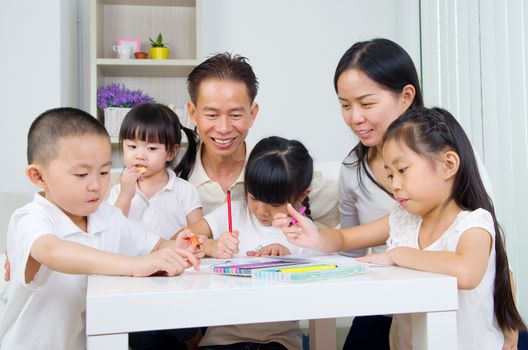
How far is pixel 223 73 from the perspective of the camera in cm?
170

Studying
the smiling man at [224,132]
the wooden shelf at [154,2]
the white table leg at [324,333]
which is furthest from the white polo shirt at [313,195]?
the wooden shelf at [154,2]

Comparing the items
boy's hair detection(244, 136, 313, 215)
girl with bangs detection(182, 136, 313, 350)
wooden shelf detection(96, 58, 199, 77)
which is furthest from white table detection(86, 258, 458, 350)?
wooden shelf detection(96, 58, 199, 77)

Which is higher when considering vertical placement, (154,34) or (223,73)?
(154,34)

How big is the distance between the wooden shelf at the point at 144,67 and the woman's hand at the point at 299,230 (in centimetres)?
209

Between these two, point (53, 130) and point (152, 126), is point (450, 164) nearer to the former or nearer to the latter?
point (53, 130)

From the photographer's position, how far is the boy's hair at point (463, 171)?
41.6 inches

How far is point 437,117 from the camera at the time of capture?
113cm

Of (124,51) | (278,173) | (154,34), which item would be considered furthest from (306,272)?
(154,34)

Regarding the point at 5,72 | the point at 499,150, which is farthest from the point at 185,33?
the point at 499,150

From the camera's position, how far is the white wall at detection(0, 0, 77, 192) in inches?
106

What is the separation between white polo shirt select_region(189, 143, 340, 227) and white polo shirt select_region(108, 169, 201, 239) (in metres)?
0.09

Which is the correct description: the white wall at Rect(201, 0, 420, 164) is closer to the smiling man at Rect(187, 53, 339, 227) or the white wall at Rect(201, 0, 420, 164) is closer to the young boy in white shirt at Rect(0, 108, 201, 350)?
the smiling man at Rect(187, 53, 339, 227)

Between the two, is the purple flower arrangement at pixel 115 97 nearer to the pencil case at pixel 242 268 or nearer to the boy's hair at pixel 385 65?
the boy's hair at pixel 385 65

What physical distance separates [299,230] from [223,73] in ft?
2.25
